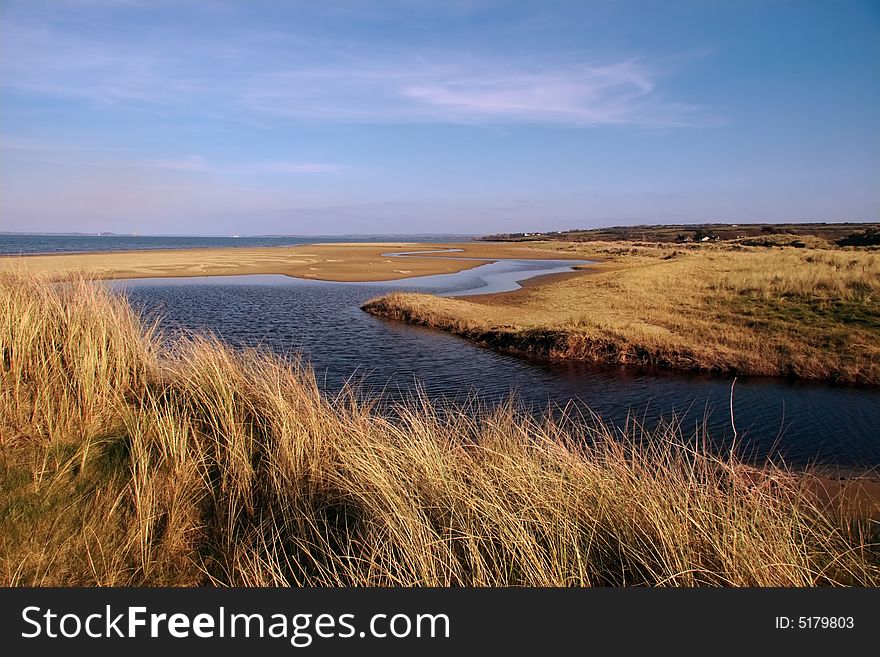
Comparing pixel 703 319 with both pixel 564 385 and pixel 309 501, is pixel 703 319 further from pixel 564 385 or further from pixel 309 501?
pixel 309 501

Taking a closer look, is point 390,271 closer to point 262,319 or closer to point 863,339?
point 262,319

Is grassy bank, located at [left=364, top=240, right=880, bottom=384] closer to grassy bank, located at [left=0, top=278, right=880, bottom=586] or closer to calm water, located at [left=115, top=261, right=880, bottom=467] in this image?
calm water, located at [left=115, top=261, right=880, bottom=467]

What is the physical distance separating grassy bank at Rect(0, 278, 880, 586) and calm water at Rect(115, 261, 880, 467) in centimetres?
237

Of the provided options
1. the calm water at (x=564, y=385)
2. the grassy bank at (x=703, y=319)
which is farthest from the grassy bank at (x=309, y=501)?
the grassy bank at (x=703, y=319)

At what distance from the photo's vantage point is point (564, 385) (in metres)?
15.8

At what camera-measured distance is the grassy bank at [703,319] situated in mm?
17359

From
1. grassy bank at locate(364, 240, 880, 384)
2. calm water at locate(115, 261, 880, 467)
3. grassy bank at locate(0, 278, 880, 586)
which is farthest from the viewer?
grassy bank at locate(364, 240, 880, 384)

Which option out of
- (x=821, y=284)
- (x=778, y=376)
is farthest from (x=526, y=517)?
(x=821, y=284)

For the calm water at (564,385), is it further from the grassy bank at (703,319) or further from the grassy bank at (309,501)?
the grassy bank at (309,501)

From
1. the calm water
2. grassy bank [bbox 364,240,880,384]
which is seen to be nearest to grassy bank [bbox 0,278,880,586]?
the calm water

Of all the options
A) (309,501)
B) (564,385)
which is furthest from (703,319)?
(309,501)

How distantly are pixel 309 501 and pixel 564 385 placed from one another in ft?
39.0

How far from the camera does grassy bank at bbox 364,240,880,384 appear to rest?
1736 centimetres

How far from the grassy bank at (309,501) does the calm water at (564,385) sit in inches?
93.1
